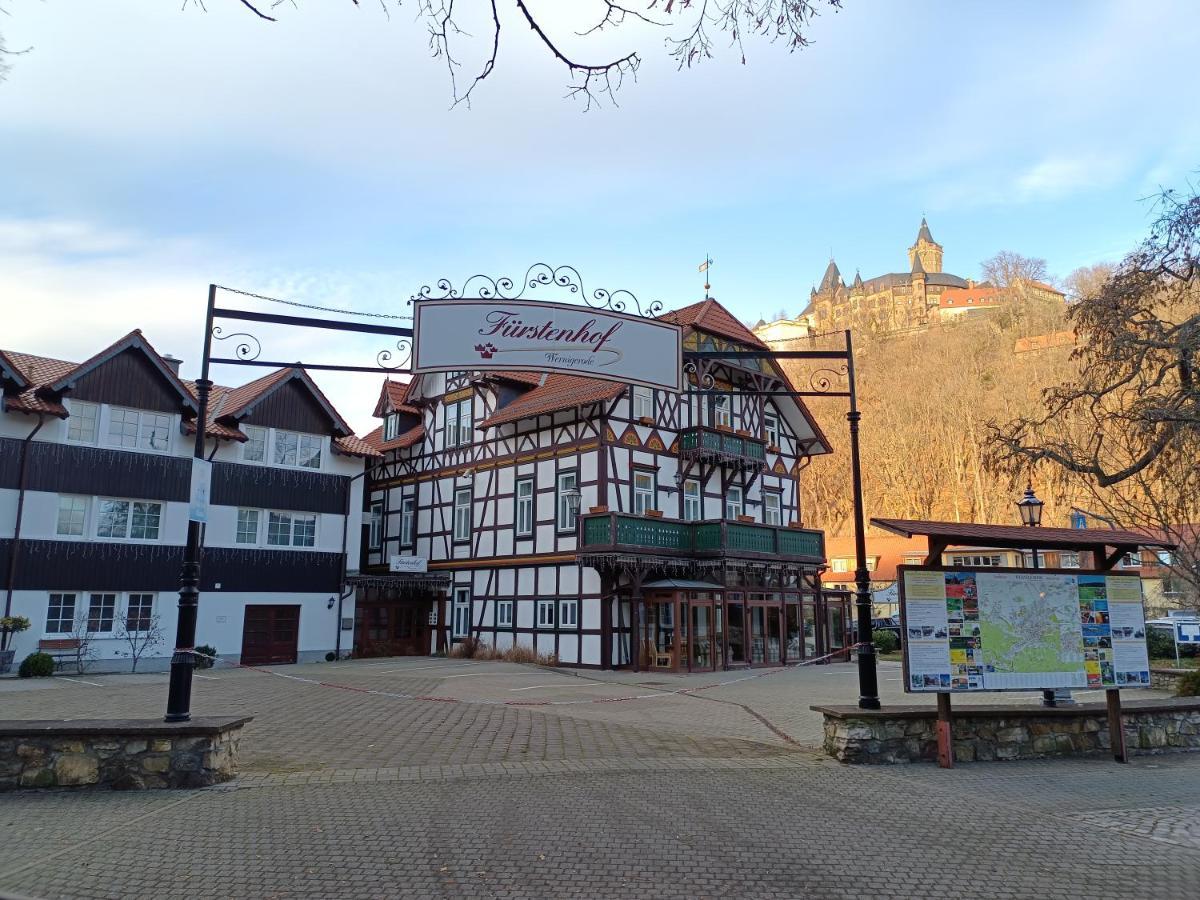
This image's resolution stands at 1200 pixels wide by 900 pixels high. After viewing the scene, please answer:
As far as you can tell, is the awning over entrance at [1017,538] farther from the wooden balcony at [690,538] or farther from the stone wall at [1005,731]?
the wooden balcony at [690,538]

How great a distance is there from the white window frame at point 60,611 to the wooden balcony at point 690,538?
1271cm

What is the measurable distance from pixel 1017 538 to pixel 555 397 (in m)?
17.6

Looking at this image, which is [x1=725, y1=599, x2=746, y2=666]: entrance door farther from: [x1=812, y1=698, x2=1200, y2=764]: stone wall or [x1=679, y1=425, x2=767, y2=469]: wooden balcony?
[x1=812, y1=698, x2=1200, y2=764]: stone wall

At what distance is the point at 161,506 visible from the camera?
23.6 m

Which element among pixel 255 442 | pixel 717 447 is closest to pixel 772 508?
pixel 717 447

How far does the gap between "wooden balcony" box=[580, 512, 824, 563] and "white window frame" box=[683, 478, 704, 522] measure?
1.57 metres

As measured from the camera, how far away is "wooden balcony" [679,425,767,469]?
25.8 meters

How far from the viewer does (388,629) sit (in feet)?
94.3

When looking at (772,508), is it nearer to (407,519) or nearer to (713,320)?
(713,320)

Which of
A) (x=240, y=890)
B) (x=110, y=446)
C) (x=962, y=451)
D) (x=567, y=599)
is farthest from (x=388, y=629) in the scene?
(x=962, y=451)

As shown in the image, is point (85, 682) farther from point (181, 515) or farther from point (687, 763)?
point (687, 763)

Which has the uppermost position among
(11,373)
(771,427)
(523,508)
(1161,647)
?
(771,427)

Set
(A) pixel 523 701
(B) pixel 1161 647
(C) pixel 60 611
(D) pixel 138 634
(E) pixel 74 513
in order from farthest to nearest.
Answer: (B) pixel 1161 647 → (D) pixel 138 634 → (E) pixel 74 513 → (C) pixel 60 611 → (A) pixel 523 701

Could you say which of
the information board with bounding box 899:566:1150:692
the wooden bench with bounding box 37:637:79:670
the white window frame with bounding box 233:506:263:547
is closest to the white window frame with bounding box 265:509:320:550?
the white window frame with bounding box 233:506:263:547
